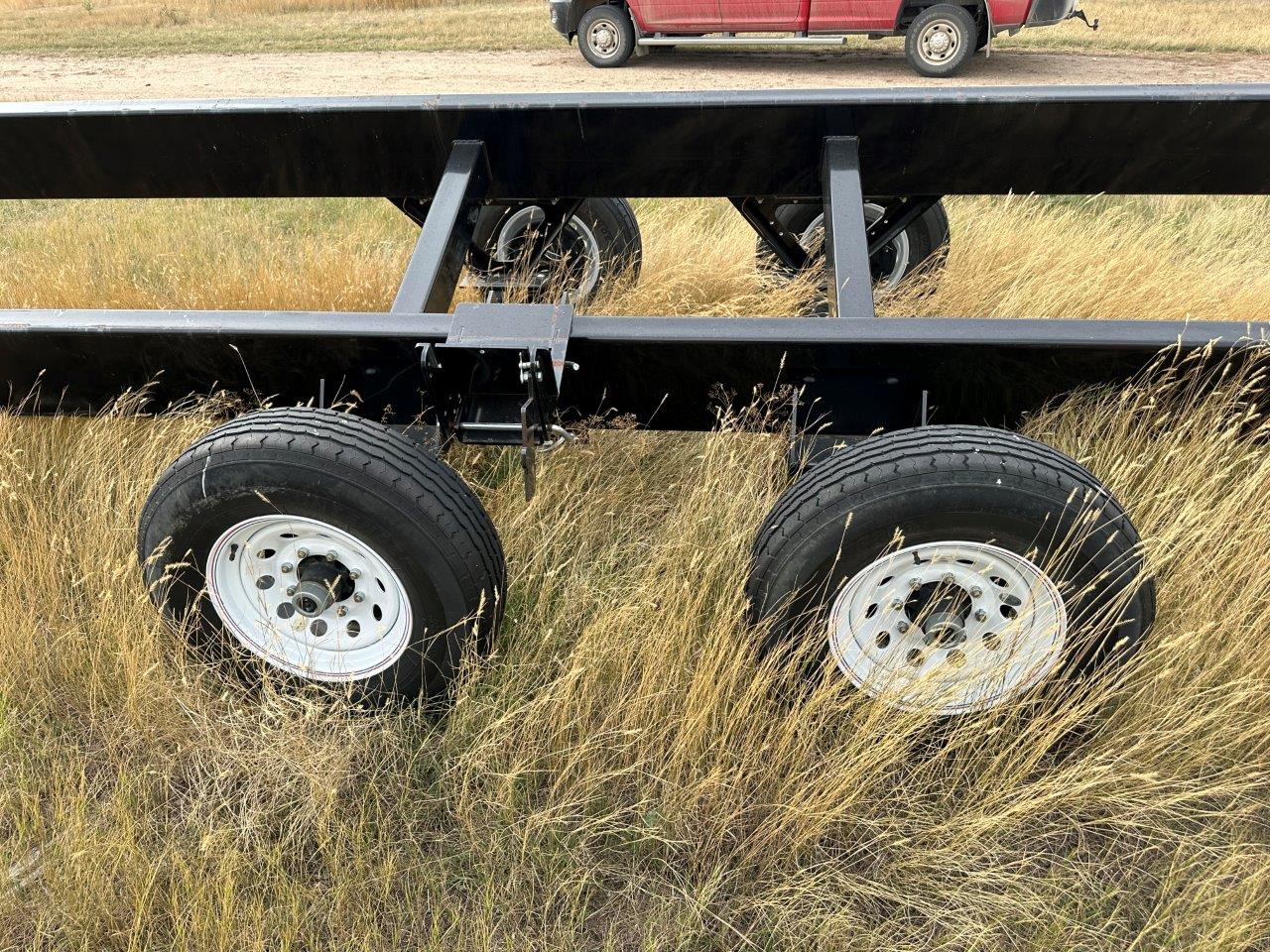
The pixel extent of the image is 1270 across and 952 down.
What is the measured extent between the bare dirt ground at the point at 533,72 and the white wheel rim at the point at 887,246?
7.31 meters

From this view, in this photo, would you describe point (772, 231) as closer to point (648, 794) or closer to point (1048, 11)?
point (648, 794)

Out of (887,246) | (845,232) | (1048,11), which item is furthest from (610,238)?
(1048,11)

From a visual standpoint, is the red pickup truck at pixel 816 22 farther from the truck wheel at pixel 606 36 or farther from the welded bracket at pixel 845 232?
the welded bracket at pixel 845 232

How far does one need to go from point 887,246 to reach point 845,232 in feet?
5.41

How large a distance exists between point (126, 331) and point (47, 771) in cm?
116

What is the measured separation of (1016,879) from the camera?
199cm

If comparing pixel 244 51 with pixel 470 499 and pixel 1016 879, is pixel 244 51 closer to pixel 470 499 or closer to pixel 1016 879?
pixel 470 499

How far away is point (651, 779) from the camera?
2197 mm

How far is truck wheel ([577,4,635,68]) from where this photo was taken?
12.0m

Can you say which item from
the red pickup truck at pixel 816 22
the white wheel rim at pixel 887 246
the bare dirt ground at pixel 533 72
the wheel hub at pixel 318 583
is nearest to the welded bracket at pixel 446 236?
the wheel hub at pixel 318 583

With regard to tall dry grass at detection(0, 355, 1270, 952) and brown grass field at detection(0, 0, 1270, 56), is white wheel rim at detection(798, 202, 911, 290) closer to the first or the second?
tall dry grass at detection(0, 355, 1270, 952)

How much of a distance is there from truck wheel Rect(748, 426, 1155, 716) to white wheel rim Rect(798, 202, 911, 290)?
239 cm

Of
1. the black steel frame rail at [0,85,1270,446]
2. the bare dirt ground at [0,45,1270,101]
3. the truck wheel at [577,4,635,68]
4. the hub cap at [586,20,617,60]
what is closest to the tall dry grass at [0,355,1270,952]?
the black steel frame rail at [0,85,1270,446]

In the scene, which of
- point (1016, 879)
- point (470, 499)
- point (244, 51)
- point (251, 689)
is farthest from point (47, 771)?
point (244, 51)
